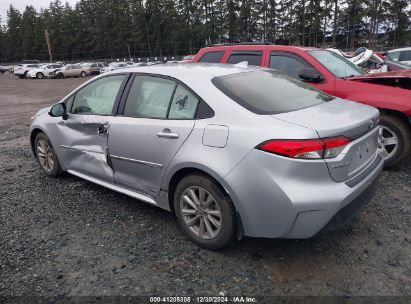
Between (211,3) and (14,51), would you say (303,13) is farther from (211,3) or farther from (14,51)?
(14,51)

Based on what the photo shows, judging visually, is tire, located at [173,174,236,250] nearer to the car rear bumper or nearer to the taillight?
the car rear bumper

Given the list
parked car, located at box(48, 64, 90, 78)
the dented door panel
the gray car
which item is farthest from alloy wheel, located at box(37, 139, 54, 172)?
parked car, located at box(48, 64, 90, 78)

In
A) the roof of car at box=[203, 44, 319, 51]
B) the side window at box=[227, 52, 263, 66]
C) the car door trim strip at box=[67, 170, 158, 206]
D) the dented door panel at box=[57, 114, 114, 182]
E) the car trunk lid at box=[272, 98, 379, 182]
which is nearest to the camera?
the car trunk lid at box=[272, 98, 379, 182]

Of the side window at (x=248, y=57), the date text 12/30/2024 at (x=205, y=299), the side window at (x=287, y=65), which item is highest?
the side window at (x=248, y=57)

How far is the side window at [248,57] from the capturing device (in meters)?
6.01

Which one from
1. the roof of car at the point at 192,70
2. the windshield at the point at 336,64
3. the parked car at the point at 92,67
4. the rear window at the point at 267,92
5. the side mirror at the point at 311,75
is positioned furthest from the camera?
the parked car at the point at 92,67

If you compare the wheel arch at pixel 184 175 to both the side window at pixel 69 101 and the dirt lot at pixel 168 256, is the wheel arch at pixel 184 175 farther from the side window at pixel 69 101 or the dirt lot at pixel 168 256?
the side window at pixel 69 101

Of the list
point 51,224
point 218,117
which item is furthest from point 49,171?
point 218,117

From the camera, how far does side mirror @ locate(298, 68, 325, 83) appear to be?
524cm

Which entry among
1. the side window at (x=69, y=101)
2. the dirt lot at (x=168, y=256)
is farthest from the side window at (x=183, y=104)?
the side window at (x=69, y=101)

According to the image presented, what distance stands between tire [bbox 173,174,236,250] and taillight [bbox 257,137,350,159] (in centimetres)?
57

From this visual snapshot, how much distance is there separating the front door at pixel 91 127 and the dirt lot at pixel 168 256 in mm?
480

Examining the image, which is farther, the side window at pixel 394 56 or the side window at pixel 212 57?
the side window at pixel 394 56

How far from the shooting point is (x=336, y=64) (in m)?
5.84
